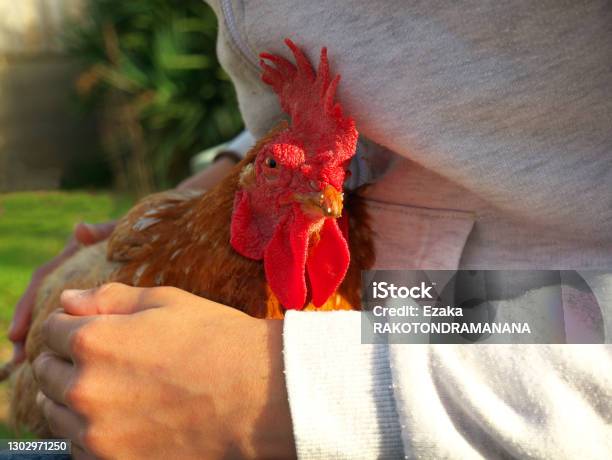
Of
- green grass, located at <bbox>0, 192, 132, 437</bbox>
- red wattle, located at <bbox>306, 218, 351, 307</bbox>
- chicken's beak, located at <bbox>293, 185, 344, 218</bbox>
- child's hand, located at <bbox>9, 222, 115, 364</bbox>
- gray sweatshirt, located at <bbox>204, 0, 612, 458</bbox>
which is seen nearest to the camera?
gray sweatshirt, located at <bbox>204, 0, 612, 458</bbox>

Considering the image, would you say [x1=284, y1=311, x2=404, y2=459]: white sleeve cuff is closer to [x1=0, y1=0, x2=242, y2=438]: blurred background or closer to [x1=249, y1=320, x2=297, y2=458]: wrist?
[x1=249, y1=320, x2=297, y2=458]: wrist

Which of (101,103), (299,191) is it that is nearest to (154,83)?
(101,103)

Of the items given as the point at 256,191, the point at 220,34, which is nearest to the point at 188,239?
the point at 256,191

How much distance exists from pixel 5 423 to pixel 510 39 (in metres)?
2.02

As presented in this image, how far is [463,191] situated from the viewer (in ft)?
4.67

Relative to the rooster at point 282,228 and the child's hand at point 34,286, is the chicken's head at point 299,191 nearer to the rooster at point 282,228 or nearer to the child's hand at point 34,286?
the rooster at point 282,228

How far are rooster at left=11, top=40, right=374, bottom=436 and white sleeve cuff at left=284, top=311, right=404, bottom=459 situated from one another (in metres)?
0.32

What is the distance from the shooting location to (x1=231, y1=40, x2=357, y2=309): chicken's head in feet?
4.42

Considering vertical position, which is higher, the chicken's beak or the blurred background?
the blurred background

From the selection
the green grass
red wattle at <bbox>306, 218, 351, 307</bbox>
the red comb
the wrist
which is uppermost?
the green grass

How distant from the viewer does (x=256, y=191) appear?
1497 mm

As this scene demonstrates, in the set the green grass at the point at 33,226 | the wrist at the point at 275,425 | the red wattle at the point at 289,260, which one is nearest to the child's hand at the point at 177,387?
the wrist at the point at 275,425

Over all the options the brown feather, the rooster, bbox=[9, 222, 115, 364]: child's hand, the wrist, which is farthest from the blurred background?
the wrist

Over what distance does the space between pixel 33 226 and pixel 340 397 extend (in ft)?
17.5
